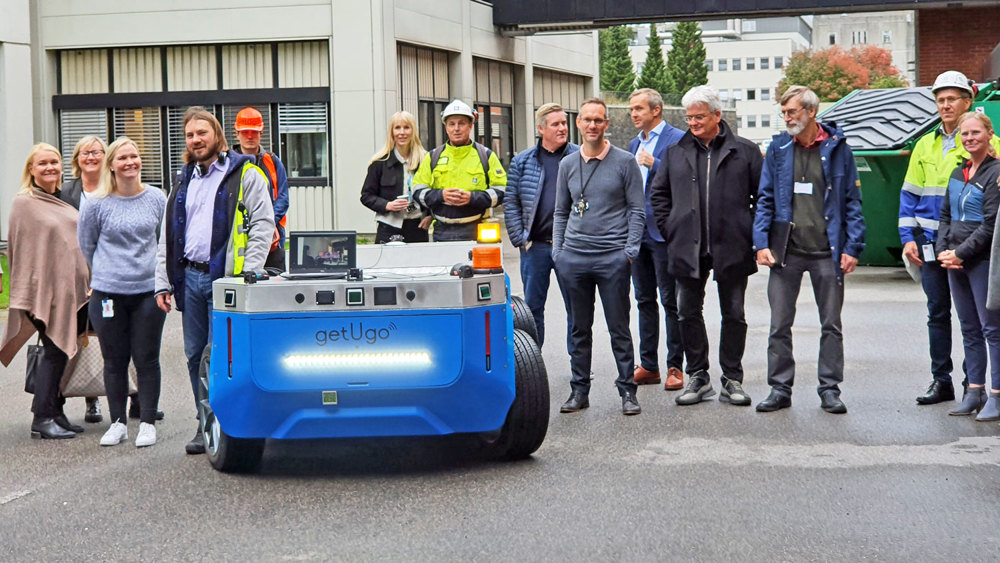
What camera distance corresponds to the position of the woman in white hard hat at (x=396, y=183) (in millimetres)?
10500

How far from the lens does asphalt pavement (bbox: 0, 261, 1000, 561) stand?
5.55 metres

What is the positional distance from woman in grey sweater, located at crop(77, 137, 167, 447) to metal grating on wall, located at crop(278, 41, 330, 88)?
2165cm

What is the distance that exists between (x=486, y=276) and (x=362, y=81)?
22638 mm

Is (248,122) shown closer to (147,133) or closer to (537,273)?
(537,273)

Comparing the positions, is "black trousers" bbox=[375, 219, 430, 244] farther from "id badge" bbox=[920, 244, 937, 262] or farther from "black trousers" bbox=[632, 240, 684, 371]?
"id badge" bbox=[920, 244, 937, 262]

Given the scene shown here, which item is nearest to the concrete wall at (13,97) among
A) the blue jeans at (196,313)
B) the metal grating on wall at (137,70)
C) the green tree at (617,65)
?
the metal grating on wall at (137,70)

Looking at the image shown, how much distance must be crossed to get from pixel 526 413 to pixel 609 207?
2114 millimetres

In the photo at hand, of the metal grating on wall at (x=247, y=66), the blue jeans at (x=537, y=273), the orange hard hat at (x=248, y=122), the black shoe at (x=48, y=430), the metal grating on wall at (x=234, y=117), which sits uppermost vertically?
the metal grating on wall at (x=247, y=66)

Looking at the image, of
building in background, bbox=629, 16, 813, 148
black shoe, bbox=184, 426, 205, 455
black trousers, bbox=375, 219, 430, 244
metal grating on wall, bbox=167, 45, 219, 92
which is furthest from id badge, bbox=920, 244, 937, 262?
building in background, bbox=629, 16, 813, 148

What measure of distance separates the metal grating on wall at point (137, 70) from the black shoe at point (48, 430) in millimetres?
22694

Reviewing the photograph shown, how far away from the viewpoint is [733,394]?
9047mm

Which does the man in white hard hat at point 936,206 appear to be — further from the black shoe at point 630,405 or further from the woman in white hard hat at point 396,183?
the woman in white hard hat at point 396,183

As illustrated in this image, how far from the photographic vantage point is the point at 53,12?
98.4ft

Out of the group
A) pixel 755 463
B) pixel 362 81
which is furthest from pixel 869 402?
pixel 362 81
